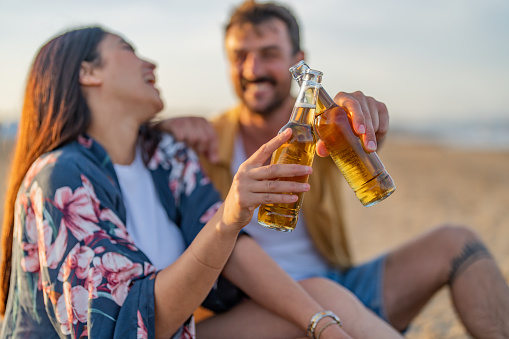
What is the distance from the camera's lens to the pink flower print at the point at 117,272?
180 cm

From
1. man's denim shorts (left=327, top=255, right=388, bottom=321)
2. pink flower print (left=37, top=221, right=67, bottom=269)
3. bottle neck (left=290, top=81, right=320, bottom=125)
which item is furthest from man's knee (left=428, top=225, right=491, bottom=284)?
Result: pink flower print (left=37, top=221, right=67, bottom=269)

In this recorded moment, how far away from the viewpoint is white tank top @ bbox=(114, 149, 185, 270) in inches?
90.0

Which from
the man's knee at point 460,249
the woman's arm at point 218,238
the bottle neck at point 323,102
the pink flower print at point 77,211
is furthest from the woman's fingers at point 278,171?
the man's knee at point 460,249

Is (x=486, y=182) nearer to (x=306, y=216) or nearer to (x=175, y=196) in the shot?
(x=306, y=216)

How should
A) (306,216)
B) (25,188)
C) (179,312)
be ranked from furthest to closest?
(306,216)
(25,188)
(179,312)

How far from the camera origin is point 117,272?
5.99 feet

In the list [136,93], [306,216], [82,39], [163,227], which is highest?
[82,39]

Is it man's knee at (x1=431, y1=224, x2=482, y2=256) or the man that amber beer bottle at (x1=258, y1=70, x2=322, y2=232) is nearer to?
the man

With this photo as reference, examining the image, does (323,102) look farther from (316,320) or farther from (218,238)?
(316,320)

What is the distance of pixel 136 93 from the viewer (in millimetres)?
2414

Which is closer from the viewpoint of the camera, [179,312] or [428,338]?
[179,312]

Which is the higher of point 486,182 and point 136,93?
point 136,93

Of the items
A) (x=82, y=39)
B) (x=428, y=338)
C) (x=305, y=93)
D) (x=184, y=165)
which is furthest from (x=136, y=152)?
(x=428, y=338)

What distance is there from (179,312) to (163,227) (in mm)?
617
